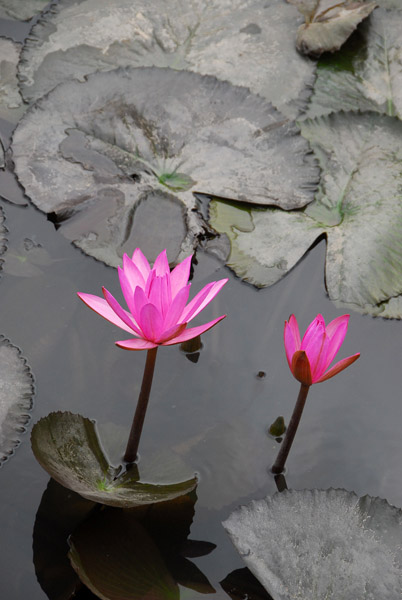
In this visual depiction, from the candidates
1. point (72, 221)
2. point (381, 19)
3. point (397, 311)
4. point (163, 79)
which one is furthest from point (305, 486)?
point (381, 19)

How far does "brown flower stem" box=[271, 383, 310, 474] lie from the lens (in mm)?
1611

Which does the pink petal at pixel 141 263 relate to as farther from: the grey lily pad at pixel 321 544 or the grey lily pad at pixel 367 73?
the grey lily pad at pixel 367 73

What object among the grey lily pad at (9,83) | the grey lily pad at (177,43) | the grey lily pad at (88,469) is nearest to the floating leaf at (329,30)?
the grey lily pad at (177,43)

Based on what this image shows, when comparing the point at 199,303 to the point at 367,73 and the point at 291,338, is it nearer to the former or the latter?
the point at 291,338

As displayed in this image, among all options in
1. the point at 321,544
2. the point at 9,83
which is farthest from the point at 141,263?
the point at 9,83

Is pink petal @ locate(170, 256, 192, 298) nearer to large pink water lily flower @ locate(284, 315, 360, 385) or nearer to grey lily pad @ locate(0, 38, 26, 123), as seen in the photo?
large pink water lily flower @ locate(284, 315, 360, 385)

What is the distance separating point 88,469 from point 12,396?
1.05 feet

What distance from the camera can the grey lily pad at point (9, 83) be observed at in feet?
8.50

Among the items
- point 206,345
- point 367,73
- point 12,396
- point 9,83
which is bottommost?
point 12,396

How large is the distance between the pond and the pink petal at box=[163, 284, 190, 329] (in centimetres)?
43

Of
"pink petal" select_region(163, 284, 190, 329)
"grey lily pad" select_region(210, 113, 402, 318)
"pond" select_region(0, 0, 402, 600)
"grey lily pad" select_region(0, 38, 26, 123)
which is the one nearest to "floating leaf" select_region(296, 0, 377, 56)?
"pond" select_region(0, 0, 402, 600)

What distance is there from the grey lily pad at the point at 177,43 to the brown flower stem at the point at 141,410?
57.1 inches

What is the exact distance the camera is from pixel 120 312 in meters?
1.51

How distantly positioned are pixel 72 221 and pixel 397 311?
1.11 meters
